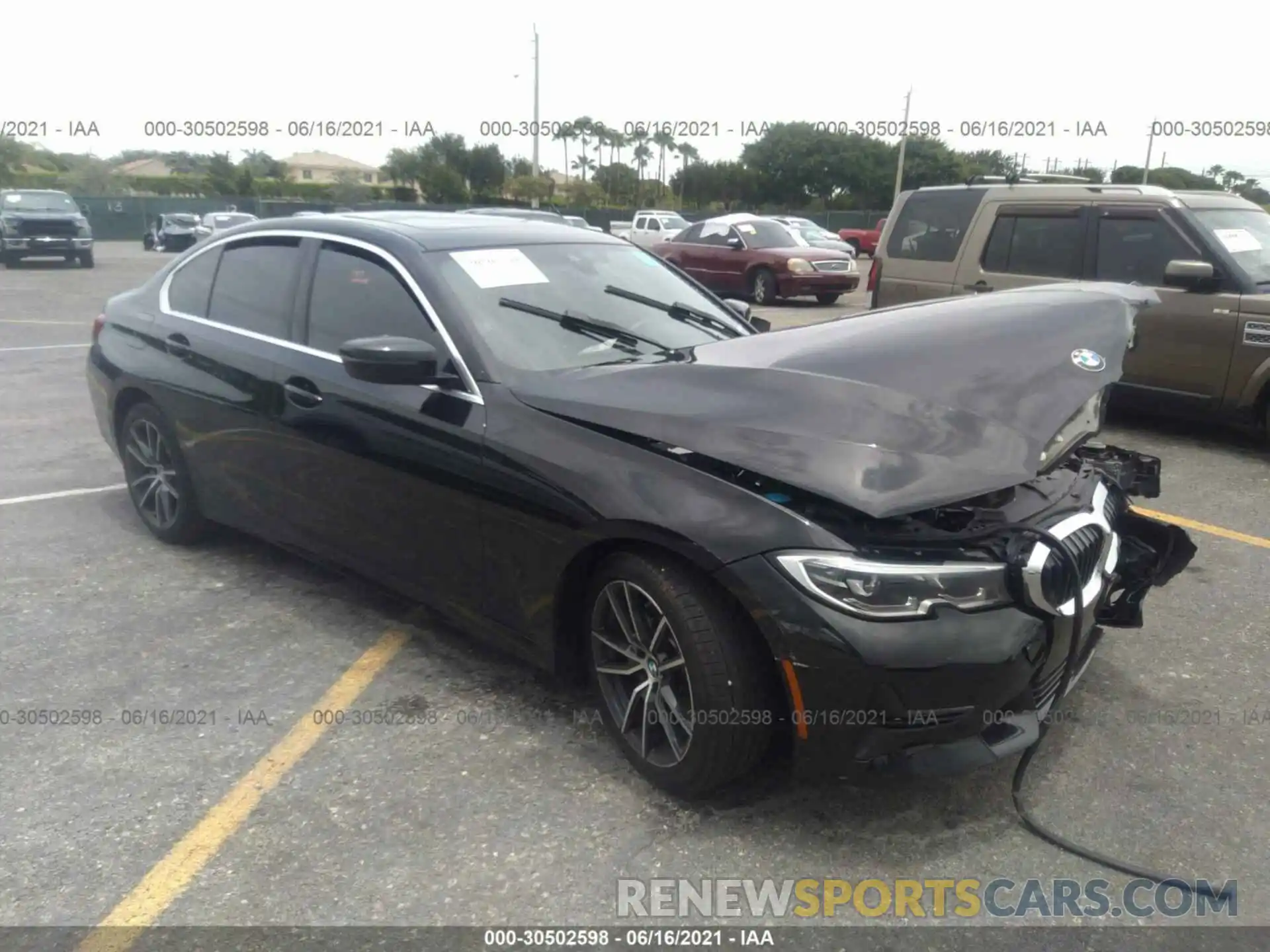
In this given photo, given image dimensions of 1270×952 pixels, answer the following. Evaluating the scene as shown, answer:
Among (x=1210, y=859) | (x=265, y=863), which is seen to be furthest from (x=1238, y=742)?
(x=265, y=863)

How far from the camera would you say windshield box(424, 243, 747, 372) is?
3.64 metres

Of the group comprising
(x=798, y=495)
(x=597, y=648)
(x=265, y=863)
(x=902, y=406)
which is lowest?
(x=265, y=863)

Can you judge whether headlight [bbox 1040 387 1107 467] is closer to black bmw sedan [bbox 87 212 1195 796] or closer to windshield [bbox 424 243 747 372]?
black bmw sedan [bbox 87 212 1195 796]

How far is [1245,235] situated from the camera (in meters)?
7.28

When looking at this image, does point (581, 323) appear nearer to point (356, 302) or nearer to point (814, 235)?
point (356, 302)

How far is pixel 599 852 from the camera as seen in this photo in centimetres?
285

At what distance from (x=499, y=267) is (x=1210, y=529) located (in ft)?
13.3

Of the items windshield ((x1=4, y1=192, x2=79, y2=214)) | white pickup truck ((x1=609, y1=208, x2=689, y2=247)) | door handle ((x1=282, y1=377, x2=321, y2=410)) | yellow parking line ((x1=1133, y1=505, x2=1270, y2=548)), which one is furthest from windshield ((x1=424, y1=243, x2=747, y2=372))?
windshield ((x1=4, y1=192, x2=79, y2=214))

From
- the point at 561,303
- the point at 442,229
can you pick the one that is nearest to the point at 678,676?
the point at 561,303

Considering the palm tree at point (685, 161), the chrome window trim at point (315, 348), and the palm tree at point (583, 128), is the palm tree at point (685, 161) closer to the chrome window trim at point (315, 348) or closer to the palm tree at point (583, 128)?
the palm tree at point (583, 128)

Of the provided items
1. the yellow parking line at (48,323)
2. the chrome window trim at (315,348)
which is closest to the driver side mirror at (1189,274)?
the chrome window trim at (315,348)

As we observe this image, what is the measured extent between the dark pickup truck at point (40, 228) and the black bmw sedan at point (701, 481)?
80.7 feet

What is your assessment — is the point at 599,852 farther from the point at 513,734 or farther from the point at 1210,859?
the point at 1210,859

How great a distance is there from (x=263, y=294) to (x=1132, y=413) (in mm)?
6657
